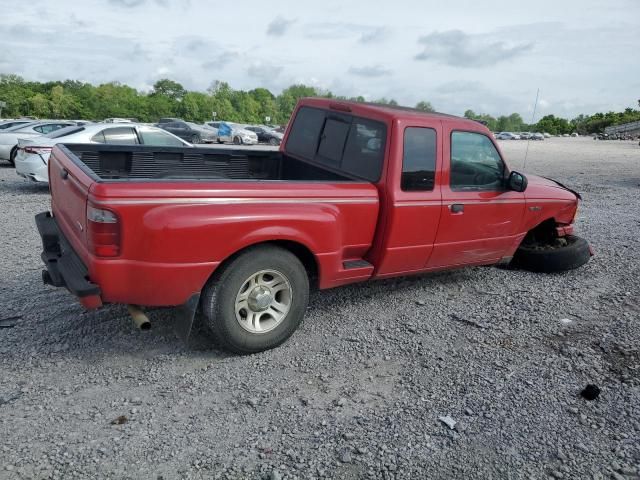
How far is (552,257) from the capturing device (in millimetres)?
6164

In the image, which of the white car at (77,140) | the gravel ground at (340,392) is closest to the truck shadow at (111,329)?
the gravel ground at (340,392)

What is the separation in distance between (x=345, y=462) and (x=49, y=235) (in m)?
2.99

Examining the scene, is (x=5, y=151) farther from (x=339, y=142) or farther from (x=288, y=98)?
(x=288, y=98)

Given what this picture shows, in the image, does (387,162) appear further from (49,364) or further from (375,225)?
(49,364)

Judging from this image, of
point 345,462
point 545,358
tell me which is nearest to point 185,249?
point 345,462

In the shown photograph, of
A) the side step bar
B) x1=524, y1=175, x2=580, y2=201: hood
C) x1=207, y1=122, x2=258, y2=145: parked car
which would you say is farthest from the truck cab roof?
x1=207, y1=122, x2=258, y2=145: parked car

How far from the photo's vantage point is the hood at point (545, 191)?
5.71 metres

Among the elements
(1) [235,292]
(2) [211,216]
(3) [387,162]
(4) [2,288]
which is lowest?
(4) [2,288]

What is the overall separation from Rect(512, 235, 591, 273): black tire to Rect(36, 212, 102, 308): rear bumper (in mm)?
4862

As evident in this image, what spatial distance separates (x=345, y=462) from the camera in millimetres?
2879

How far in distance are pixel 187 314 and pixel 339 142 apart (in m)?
2.30

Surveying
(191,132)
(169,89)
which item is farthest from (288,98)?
(191,132)

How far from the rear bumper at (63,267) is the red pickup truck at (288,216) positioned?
1 centimetres

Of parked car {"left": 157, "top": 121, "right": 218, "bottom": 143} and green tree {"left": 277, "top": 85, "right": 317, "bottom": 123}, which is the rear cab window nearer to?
parked car {"left": 157, "top": 121, "right": 218, "bottom": 143}
